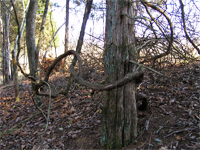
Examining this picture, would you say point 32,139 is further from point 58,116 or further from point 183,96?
point 183,96

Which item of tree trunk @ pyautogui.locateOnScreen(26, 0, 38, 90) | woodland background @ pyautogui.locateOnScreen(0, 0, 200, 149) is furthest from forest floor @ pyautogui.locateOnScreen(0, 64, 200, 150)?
tree trunk @ pyautogui.locateOnScreen(26, 0, 38, 90)

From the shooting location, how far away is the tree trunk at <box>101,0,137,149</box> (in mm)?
3057

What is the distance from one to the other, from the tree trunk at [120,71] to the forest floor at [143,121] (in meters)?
0.32

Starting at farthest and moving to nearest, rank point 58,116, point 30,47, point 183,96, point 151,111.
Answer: point 30,47 < point 58,116 < point 183,96 < point 151,111

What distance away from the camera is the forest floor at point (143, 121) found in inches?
118

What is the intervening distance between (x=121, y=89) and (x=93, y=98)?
2.51 metres

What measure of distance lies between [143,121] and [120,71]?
1.29 metres

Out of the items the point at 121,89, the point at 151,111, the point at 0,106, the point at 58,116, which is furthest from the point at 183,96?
the point at 0,106

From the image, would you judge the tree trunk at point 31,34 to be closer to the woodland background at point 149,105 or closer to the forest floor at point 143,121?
the woodland background at point 149,105

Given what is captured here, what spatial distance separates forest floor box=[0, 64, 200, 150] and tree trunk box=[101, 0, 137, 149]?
1.05ft

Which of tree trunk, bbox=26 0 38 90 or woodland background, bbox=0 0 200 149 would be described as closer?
woodland background, bbox=0 0 200 149

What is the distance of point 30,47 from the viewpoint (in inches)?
238

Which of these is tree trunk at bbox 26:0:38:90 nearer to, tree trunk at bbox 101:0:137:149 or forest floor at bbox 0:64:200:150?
forest floor at bbox 0:64:200:150

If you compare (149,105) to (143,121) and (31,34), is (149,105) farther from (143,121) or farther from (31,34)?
(31,34)
